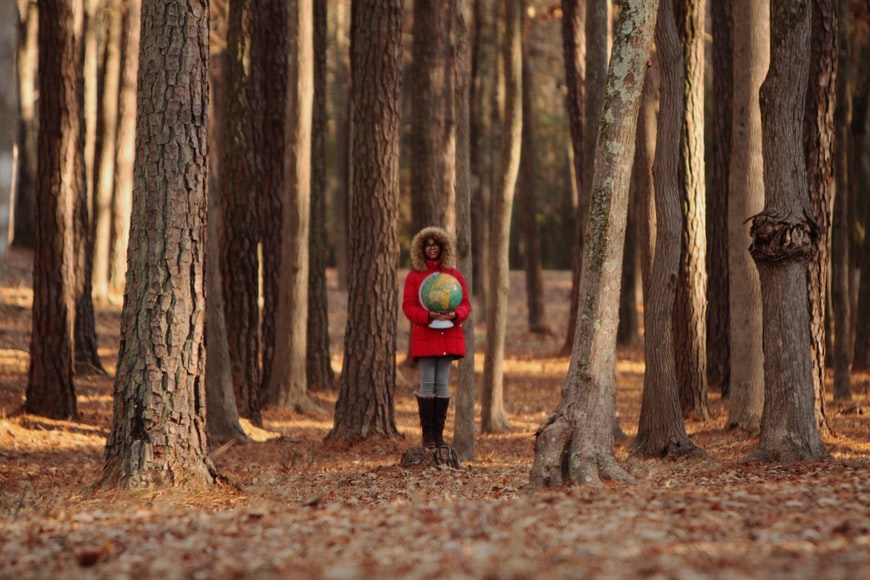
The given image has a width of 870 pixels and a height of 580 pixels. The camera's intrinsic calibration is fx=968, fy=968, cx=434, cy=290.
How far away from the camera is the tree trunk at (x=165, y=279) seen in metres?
7.23

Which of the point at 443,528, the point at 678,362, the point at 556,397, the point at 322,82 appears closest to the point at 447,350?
the point at 443,528

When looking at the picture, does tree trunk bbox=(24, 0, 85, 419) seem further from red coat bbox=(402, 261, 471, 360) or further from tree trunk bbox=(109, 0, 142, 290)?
tree trunk bbox=(109, 0, 142, 290)

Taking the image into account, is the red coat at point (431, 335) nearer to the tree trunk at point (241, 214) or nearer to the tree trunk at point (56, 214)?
the tree trunk at point (241, 214)

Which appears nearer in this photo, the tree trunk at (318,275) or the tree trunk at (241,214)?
the tree trunk at (241,214)

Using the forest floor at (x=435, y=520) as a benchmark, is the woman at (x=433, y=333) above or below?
above

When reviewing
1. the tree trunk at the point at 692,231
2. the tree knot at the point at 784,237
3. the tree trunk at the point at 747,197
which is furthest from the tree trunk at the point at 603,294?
the tree trunk at the point at 692,231

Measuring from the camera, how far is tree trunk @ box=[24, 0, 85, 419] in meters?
11.7

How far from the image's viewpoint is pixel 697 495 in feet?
21.0

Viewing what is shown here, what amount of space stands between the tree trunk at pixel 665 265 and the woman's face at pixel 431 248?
2.20 meters

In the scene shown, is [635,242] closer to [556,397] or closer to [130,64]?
[556,397]

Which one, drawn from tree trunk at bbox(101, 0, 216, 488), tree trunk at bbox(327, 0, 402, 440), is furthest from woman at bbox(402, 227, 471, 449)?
tree trunk at bbox(101, 0, 216, 488)

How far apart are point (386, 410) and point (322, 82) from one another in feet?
27.4

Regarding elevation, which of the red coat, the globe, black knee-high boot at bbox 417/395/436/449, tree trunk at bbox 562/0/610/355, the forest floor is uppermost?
tree trunk at bbox 562/0/610/355

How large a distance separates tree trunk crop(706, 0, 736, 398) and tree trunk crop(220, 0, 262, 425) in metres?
7.10
